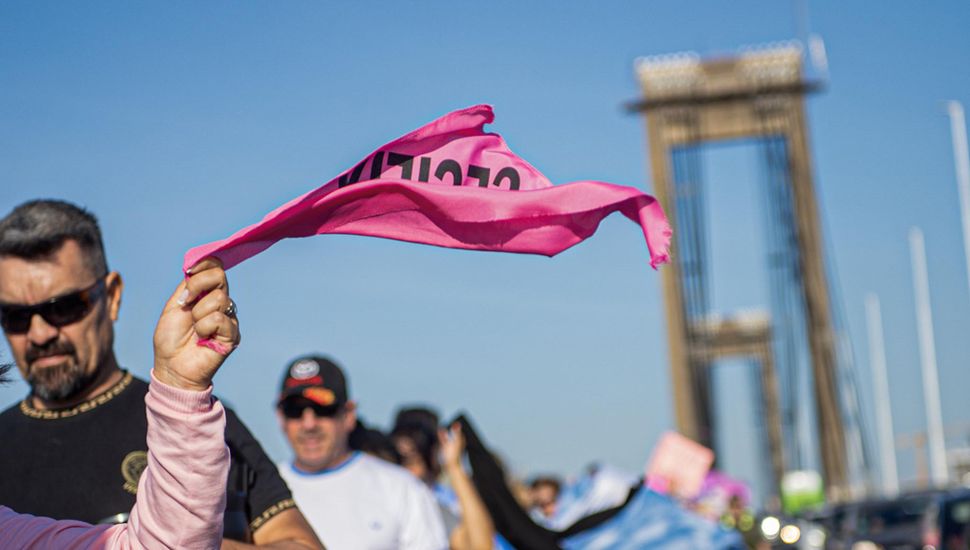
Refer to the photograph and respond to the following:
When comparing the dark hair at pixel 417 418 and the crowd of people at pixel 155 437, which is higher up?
the crowd of people at pixel 155 437

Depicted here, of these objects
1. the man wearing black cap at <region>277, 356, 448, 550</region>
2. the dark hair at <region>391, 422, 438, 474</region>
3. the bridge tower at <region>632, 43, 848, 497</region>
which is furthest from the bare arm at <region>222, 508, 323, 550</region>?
the bridge tower at <region>632, 43, 848, 497</region>

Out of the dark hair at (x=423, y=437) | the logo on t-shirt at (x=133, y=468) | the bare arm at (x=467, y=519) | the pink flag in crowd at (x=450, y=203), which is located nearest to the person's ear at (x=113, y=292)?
the logo on t-shirt at (x=133, y=468)

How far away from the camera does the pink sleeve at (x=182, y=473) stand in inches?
88.7

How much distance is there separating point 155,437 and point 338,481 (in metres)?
3.10

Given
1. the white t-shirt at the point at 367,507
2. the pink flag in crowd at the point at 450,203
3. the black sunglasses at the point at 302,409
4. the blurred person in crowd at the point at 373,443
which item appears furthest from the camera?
the blurred person in crowd at the point at 373,443

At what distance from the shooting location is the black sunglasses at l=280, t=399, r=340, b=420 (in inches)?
219

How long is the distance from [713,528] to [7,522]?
8.30 metres

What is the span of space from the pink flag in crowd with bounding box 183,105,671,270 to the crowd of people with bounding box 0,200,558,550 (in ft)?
0.73

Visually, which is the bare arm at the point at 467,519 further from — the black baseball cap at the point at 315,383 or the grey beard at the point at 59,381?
the grey beard at the point at 59,381

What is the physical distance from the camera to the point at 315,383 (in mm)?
5613

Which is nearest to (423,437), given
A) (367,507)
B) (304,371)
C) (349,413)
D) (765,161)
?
(349,413)

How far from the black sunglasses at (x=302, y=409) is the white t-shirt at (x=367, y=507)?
0.62 feet

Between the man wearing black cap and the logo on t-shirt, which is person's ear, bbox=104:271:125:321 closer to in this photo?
the logo on t-shirt

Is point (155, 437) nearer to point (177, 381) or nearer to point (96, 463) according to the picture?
point (177, 381)
